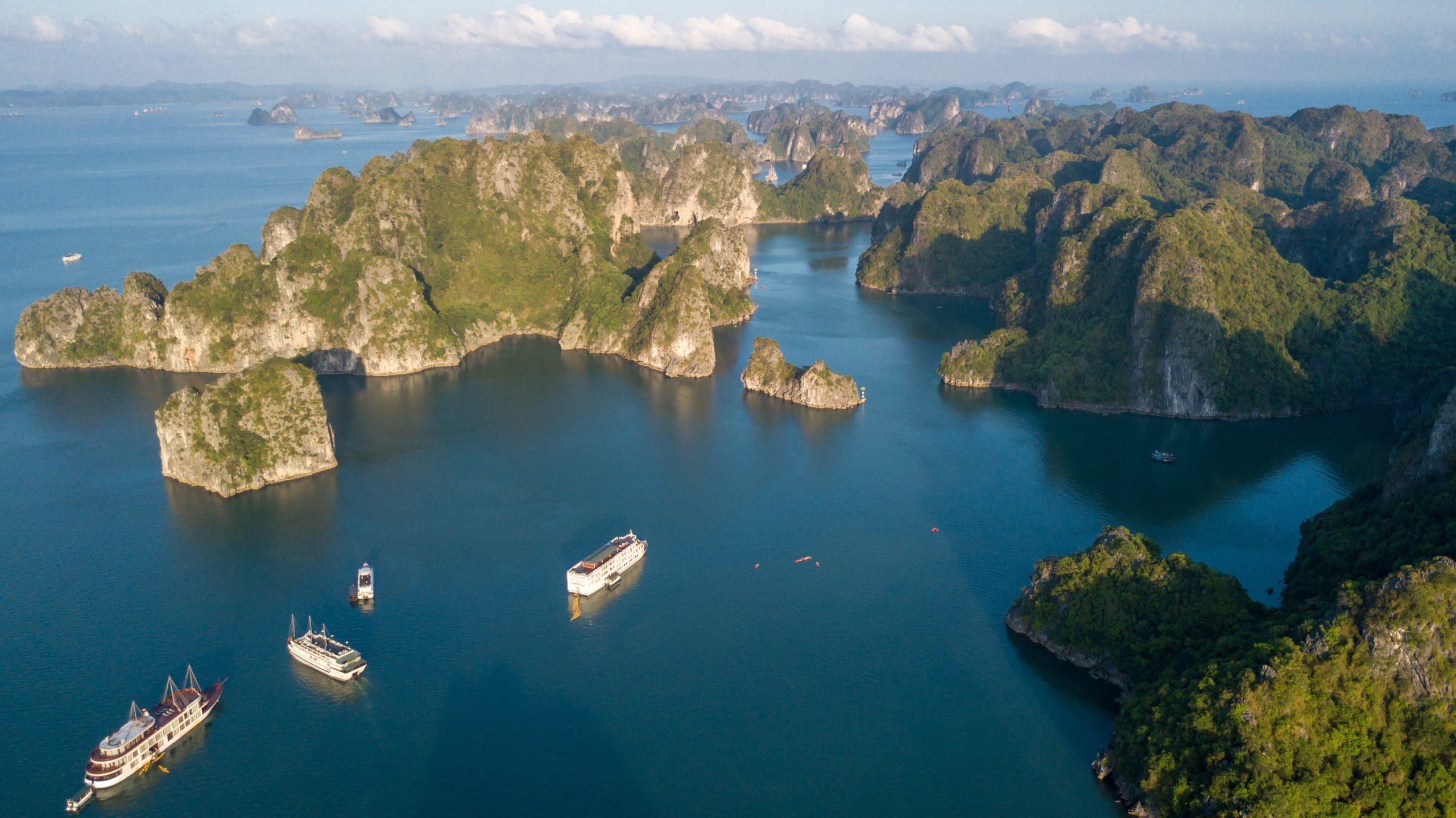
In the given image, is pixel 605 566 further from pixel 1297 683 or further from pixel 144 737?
pixel 1297 683

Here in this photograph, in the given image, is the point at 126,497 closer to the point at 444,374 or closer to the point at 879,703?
the point at 444,374

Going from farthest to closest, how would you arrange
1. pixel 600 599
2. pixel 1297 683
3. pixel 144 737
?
pixel 600 599
pixel 144 737
pixel 1297 683

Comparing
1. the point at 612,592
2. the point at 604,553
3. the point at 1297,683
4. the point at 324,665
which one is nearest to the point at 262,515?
the point at 324,665

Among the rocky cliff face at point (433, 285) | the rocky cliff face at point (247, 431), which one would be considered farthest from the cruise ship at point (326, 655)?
the rocky cliff face at point (433, 285)

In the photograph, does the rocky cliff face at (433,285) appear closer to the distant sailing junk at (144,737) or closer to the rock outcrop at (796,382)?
the rock outcrop at (796,382)

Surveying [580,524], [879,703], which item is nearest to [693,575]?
[580,524]

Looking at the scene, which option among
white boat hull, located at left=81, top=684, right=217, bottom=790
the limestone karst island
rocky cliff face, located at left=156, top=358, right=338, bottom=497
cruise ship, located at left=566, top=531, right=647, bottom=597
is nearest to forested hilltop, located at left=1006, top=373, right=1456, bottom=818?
the limestone karst island

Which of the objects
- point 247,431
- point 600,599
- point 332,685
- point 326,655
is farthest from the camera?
point 247,431
